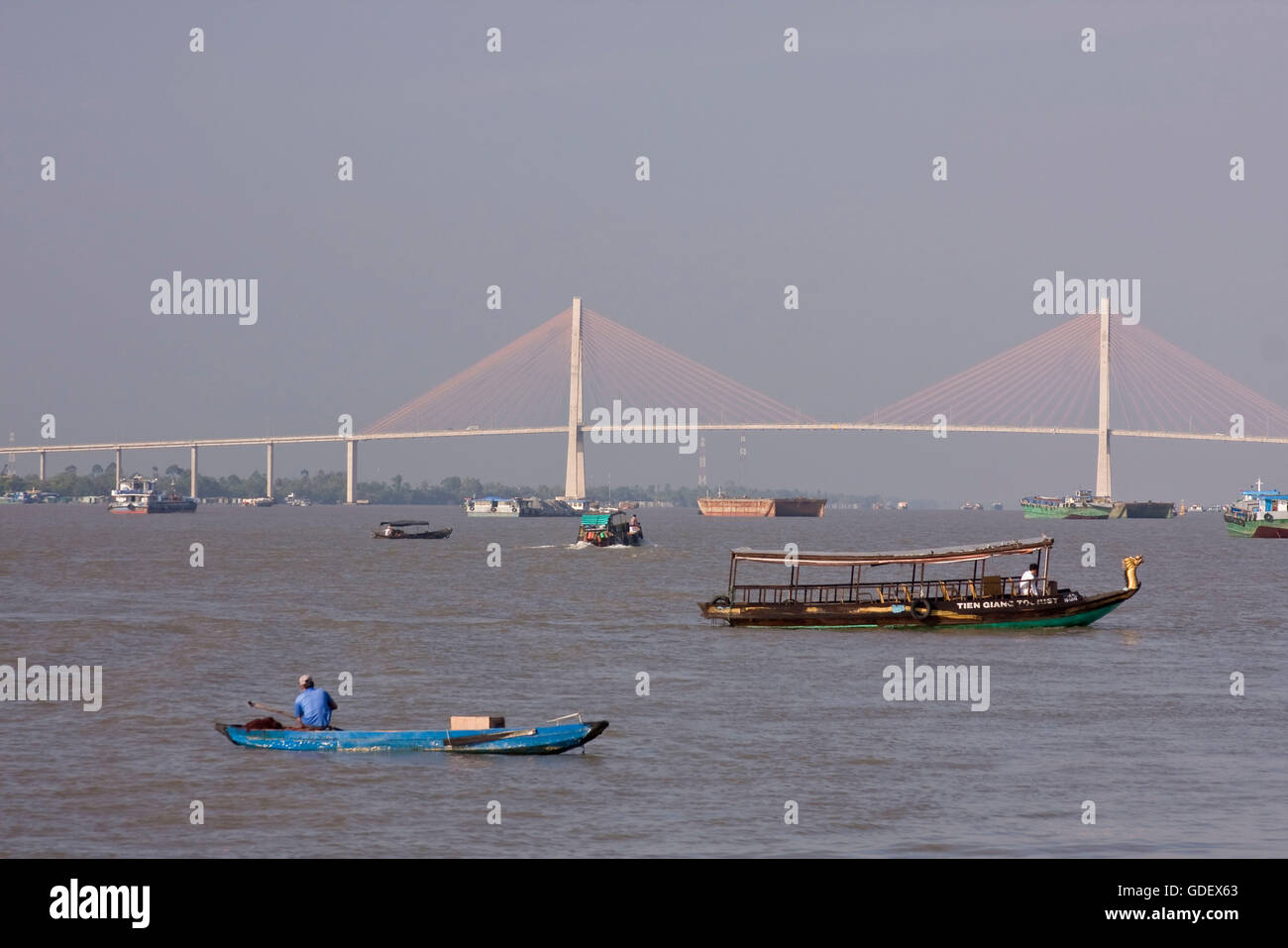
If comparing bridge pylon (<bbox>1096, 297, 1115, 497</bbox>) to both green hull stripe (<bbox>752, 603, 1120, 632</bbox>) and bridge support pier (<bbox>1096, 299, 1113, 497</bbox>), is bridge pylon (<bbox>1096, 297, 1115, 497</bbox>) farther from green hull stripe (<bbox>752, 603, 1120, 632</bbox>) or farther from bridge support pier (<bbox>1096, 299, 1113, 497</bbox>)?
green hull stripe (<bbox>752, 603, 1120, 632</bbox>)

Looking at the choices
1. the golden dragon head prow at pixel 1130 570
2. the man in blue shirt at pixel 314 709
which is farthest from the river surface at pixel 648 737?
the golden dragon head prow at pixel 1130 570

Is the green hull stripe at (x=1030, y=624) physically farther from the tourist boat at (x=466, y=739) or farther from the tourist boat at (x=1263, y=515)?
the tourist boat at (x=1263, y=515)

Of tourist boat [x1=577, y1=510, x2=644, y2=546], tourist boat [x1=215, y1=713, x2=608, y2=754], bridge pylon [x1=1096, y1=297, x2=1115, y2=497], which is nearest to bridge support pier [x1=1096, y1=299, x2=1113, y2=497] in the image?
bridge pylon [x1=1096, y1=297, x2=1115, y2=497]

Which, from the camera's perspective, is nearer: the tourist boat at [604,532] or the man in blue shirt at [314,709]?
the man in blue shirt at [314,709]

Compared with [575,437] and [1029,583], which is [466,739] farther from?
[575,437]
